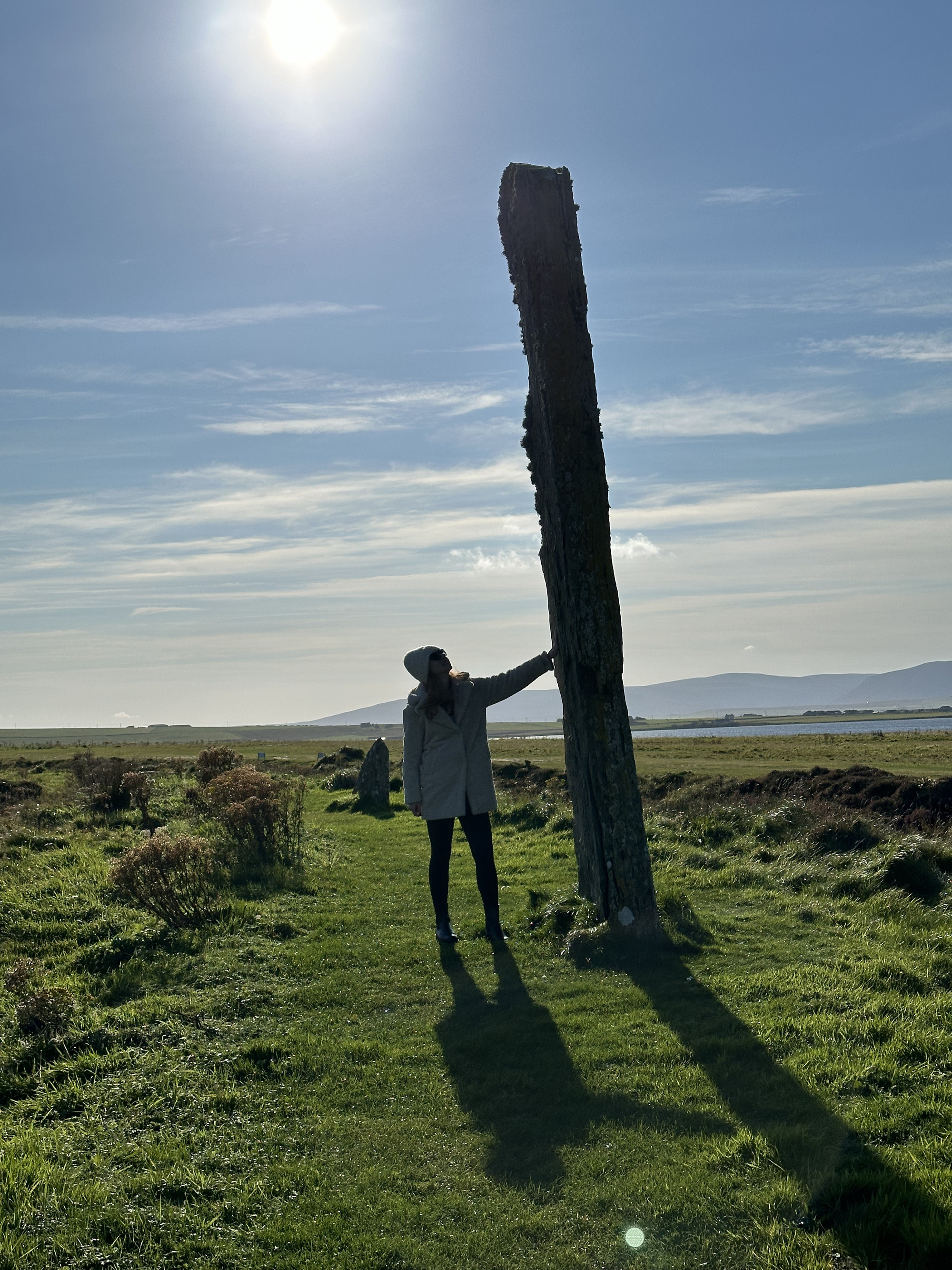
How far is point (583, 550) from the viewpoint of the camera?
354 inches

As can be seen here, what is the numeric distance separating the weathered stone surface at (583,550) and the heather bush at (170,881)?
4.69m

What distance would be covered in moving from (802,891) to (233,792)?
9.96 m

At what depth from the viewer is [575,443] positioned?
355 inches

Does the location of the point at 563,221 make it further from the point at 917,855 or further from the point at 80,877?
the point at 80,877

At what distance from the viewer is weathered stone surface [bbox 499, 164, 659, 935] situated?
895 centimetres

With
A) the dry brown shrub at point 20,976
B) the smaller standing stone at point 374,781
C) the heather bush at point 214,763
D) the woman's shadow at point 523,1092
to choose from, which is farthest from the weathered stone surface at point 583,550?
the heather bush at point 214,763

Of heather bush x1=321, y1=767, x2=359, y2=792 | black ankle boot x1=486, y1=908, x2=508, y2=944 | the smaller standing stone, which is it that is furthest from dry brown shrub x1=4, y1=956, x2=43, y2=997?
heather bush x1=321, y1=767, x2=359, y2=792

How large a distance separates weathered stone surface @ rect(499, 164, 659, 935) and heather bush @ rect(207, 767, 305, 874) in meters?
6.12

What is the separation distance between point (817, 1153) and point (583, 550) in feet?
18.5

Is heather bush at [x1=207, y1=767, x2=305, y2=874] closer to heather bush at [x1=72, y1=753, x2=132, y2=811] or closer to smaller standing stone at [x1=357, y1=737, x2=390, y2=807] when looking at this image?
heather bush at [x1=72, y1=753, x2=132, y2=811]

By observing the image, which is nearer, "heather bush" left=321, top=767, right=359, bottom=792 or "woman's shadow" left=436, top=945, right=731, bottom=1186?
"woman's shadow" left=436, top=945, right=731, bottom=1186

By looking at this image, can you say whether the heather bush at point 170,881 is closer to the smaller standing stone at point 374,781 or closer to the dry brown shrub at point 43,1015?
the dry brown shrub at point 43,1015

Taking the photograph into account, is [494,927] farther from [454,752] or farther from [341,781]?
[341,781]

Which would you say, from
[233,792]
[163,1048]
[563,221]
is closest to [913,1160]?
[163,1048]
